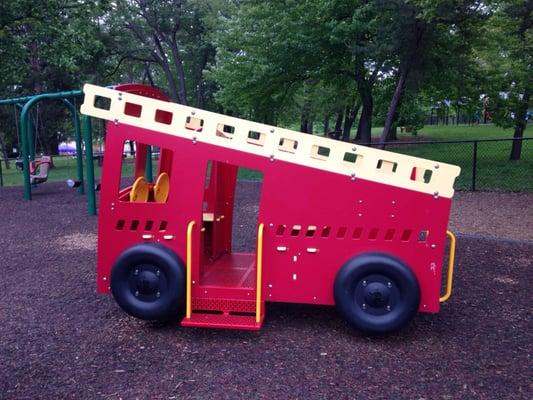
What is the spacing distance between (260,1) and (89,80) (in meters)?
14.7

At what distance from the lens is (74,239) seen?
7820mm

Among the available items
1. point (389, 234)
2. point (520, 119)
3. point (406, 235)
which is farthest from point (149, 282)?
point (520, 119)

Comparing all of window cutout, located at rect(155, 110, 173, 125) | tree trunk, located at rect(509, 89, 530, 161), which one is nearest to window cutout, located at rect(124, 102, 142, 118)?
window cutout, located at rect(155, 110, 173, 125)

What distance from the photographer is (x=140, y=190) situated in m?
4.91

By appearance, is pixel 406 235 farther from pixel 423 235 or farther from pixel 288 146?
pixel 288 146

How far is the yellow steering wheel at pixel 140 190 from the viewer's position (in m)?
4.72

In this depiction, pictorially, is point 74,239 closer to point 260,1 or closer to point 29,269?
point 29,269

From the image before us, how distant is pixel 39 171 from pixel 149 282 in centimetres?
1056

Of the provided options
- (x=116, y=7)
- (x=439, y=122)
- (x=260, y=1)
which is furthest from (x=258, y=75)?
(x=439, y=122)

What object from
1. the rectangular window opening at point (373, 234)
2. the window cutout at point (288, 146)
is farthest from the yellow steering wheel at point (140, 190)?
the rectangular window opening at point (373, 234)

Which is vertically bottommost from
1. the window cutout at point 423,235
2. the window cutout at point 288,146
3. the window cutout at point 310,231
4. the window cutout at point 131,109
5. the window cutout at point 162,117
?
the window cutout at point 310,231

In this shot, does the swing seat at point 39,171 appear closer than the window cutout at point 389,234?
No

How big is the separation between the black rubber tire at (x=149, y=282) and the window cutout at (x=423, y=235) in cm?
190

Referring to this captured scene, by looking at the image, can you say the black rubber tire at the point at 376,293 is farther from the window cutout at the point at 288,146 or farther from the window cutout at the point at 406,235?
the window cutout at the point at 288,146
